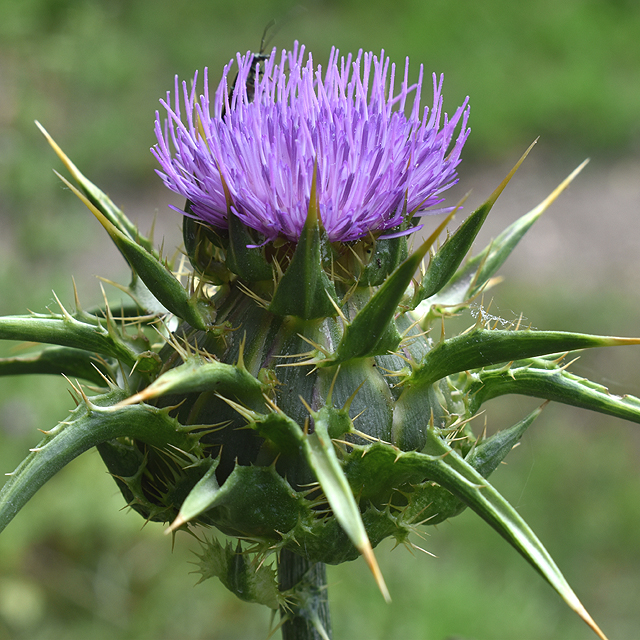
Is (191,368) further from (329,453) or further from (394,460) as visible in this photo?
(394,460)

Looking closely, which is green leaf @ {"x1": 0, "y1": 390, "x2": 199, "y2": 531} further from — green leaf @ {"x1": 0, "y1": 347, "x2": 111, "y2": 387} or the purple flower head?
the purple flower head

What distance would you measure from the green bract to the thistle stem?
40mm

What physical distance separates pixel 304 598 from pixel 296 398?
1.86 feet

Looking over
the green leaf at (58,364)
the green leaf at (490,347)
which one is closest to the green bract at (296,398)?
the green leaf at (490,347)

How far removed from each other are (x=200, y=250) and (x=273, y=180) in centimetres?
32

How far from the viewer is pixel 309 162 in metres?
1.47

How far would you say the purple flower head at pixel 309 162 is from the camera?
148cm

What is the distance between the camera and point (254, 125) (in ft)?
5.09

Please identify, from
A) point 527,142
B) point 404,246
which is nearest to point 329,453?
point 404,246

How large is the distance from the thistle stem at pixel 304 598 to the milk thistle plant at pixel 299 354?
0.13 ft

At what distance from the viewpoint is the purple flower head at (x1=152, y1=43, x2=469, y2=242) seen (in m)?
1.48

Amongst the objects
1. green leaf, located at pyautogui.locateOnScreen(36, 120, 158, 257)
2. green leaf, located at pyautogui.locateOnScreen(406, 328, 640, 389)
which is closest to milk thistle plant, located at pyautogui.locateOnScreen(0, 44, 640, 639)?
green leaf, located at pyautogui.locateOnScreen(406, 328, 640, 389)

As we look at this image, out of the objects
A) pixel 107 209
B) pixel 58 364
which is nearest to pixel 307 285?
pixel 107 209

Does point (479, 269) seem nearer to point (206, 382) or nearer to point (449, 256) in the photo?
point (449, 256)
